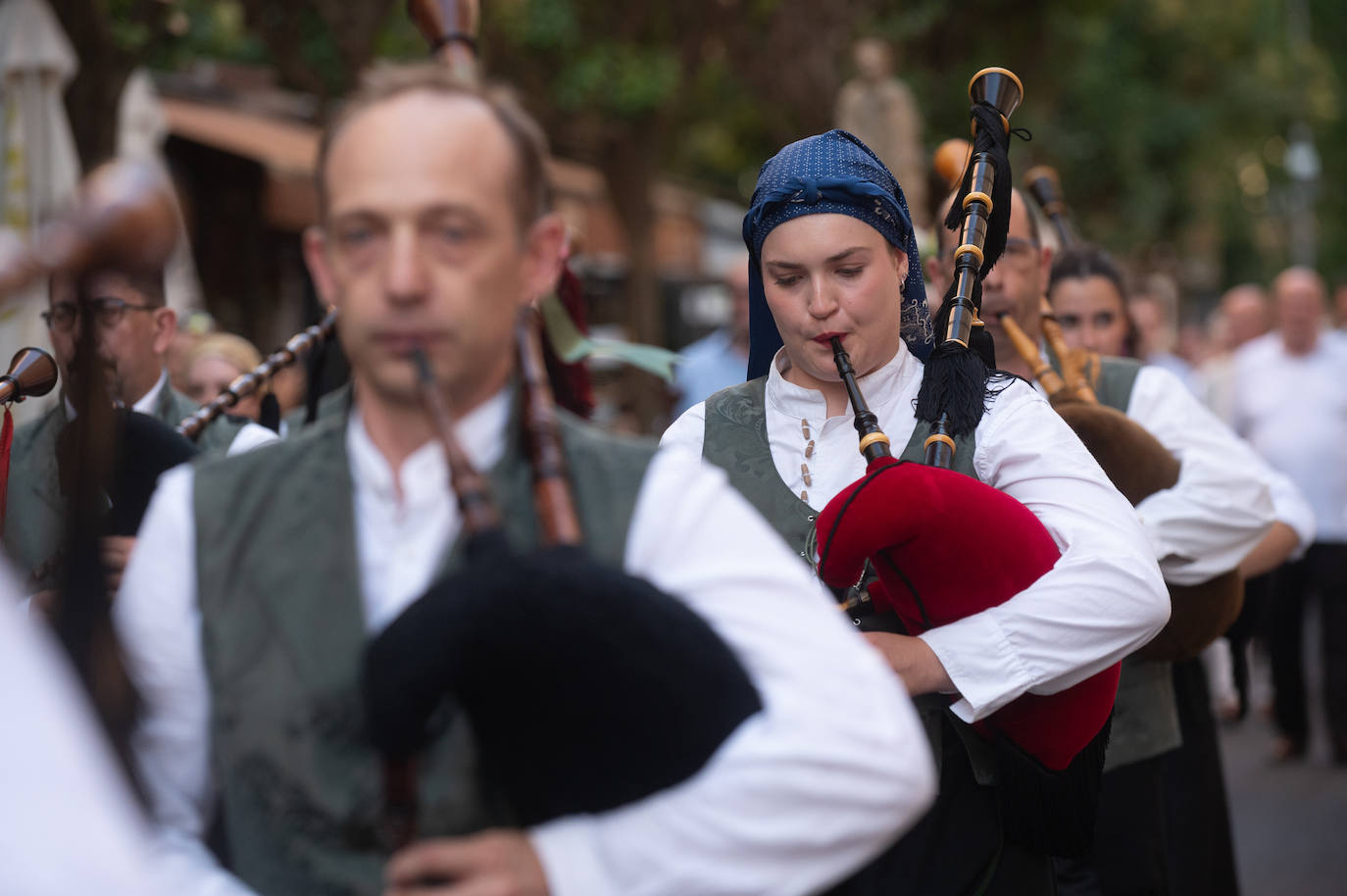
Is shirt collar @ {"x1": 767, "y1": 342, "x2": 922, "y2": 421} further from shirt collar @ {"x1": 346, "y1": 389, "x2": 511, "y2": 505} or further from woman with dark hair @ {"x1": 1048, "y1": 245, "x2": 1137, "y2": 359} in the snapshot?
woman with dark hair @ {"x1": 1048, "y1": 245, "x2": 1137, "y2": 359}

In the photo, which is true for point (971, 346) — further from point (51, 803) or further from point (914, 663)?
point (51, 803)

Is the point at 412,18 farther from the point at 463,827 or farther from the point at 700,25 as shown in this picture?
the point at 700,25

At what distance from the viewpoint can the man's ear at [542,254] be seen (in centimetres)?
171

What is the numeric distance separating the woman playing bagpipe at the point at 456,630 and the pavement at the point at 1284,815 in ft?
16.0

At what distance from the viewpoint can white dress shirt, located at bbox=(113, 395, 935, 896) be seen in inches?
58.5

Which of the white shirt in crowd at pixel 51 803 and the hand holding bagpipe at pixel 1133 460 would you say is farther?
the hand holding bagpipe at pixel 1133 460

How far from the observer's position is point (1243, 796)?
7086 millimetres

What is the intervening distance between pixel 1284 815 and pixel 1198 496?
376 centimetres

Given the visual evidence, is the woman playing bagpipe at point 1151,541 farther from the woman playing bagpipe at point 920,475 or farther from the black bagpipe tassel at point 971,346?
the woman playing bagpipe at point 920,475

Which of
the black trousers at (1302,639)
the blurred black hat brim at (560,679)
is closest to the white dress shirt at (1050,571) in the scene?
the blurred black hat brim at (560,679)

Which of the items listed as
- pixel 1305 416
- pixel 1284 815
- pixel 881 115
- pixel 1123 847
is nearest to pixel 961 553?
pixel 1123 847

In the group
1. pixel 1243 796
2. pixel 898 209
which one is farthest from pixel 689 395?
pixel 898 209

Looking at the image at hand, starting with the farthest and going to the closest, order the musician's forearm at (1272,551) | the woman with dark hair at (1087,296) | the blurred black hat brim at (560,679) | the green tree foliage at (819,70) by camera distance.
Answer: the green tree foliage at (819,70)
the woman with dark hair at (1087,296)
the musician's forearm at (1272,551)
the blurred black hat brim at (560,679)

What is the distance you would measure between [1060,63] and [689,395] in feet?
40.5
